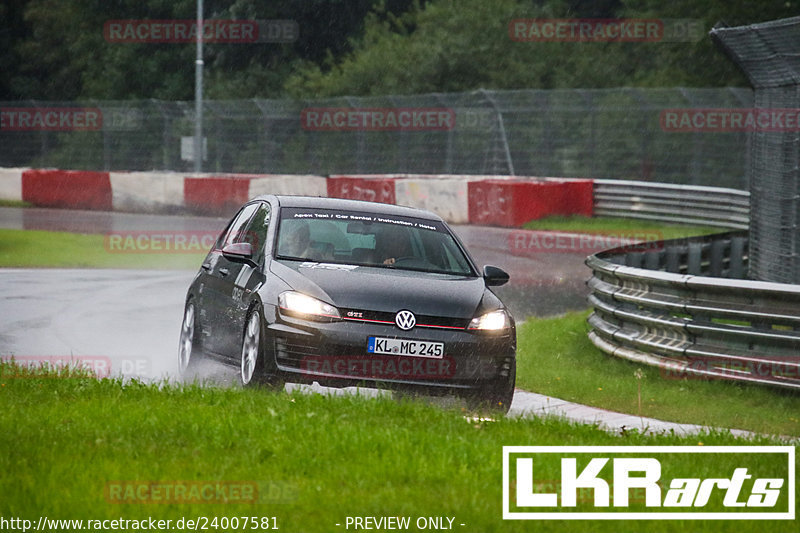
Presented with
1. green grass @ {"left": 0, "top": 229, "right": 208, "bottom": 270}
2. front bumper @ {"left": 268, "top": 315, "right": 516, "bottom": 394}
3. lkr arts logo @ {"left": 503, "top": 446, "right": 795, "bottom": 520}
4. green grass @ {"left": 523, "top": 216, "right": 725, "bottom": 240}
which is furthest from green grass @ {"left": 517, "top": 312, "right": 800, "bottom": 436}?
green grass @ {"left": 523, "top": 216, "right": 725, "bottom": 240}

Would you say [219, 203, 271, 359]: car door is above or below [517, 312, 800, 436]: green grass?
above

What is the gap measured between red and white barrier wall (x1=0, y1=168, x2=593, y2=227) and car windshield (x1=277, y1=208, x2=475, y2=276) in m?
16.9

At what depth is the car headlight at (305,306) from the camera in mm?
8984

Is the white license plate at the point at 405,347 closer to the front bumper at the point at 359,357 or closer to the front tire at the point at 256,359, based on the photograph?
the front bumper at the point at 359,357

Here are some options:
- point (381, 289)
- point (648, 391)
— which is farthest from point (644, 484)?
point (648, 391)

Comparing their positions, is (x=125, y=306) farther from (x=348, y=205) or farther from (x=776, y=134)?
(x=776, y=134)

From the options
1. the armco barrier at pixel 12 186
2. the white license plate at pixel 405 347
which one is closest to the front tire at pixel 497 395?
the white license plate at pixel 405 347

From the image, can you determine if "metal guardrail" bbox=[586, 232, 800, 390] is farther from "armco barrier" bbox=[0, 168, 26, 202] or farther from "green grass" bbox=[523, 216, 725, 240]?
"armco barrier" bbox=[0, 168, 26, 202]

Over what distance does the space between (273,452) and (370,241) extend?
3.61 m

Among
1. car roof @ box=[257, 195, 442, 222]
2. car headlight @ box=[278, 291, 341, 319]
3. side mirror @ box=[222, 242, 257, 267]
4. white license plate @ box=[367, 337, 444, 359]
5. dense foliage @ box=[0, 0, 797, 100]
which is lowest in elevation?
white license plate @ box=[367, 337, 444, 359]

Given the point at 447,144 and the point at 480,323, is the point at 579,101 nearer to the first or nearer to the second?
the point at 447,144

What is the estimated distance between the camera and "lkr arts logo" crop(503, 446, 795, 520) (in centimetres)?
592

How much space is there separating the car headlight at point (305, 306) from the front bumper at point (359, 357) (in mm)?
55

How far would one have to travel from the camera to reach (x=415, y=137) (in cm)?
3350
